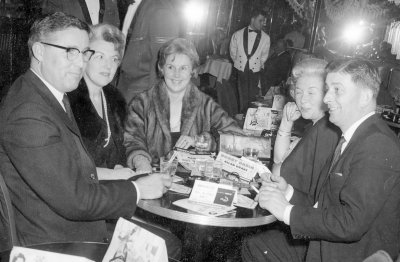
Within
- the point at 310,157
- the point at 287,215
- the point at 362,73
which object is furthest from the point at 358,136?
the point at 310,157

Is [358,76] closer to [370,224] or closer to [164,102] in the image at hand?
[370,224]

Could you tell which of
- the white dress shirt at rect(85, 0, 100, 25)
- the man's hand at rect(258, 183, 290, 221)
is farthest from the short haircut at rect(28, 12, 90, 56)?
the white dress shirt at rect(85, 0, 100, 25)

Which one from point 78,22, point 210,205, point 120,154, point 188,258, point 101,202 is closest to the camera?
point 101,202

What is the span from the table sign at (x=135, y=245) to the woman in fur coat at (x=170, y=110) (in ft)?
6.30

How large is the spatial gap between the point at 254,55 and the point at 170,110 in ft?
19.2

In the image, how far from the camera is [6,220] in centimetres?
167

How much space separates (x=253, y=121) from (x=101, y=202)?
2236 mm

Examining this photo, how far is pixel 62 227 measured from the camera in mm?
1822

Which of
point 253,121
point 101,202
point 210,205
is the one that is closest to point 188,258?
point 210,205

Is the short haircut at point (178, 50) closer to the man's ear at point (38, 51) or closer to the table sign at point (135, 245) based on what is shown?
the man's ear at point (38, 51)

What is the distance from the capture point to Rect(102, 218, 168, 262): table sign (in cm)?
121

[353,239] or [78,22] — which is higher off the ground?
[78,22]

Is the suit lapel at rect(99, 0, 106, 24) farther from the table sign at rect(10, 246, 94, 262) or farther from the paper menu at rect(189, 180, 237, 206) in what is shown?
the table sign at rect(10, 246, 94, 262)

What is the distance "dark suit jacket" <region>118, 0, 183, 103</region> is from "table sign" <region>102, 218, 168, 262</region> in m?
3.13
